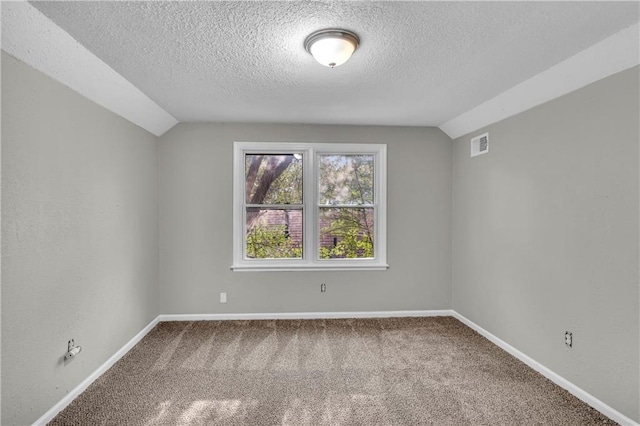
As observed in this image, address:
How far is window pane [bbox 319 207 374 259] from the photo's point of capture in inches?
162

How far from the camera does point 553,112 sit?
2.56 meters

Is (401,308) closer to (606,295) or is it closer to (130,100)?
(606,295)

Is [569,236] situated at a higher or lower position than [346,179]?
lower

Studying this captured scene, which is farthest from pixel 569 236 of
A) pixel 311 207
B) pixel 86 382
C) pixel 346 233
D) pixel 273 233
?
pixel 86 382

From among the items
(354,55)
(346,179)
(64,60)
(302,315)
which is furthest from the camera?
(346,179)

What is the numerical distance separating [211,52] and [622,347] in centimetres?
318

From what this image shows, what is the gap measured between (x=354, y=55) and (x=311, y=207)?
2.14 m

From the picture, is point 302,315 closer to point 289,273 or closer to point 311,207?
point 289,273

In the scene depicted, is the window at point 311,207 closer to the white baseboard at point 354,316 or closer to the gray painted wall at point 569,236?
the white baseboard at point 354,316

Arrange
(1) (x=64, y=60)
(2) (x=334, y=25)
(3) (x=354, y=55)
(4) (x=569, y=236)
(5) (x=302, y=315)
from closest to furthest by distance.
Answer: (2) (x=334, y=25)
(1) (x=64, y=60)
(3) (x=354, y=55)
(4) (x=569, y=236)
(5) (x=302, y=315)

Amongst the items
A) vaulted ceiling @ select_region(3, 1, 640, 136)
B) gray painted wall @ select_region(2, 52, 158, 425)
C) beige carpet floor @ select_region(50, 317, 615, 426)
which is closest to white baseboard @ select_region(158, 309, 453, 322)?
beige carpet floor @ select_region(50, 317, 615, 426)

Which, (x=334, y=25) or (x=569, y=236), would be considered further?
(x=569, y=236)

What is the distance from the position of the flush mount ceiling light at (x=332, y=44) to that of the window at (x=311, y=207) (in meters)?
2.04

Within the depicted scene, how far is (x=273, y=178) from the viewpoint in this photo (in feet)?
13.3
